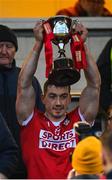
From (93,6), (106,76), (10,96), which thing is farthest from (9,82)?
(93,6)

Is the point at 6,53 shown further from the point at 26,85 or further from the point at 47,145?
the point at 47,145

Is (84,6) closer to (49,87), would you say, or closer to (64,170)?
(49,87)

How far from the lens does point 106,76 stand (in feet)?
26.6

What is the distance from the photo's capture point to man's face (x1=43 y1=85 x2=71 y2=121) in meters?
6.88

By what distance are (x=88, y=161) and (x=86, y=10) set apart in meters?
4.13

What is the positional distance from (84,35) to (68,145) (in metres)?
0.95

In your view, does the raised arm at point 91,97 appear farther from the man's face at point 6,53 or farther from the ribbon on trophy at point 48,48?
the man's face at point 6,53

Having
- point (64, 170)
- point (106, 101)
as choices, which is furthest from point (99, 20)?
point (64, 170)

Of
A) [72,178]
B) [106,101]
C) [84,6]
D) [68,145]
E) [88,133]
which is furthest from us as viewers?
[84,6]

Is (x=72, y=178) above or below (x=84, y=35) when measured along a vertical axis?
below

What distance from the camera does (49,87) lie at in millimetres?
6941

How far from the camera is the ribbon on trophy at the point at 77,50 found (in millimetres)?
6727

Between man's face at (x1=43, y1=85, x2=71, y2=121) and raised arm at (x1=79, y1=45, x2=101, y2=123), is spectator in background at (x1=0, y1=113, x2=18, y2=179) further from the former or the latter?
raised arm at (x1=79, y1=45, x2=101, y2=123)

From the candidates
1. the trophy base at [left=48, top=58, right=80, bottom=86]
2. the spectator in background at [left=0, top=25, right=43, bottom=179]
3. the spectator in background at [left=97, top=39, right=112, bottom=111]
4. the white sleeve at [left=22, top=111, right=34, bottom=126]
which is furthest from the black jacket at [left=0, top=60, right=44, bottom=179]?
the spectator in background at [left=97, top=39, right=112, bottom=111]
